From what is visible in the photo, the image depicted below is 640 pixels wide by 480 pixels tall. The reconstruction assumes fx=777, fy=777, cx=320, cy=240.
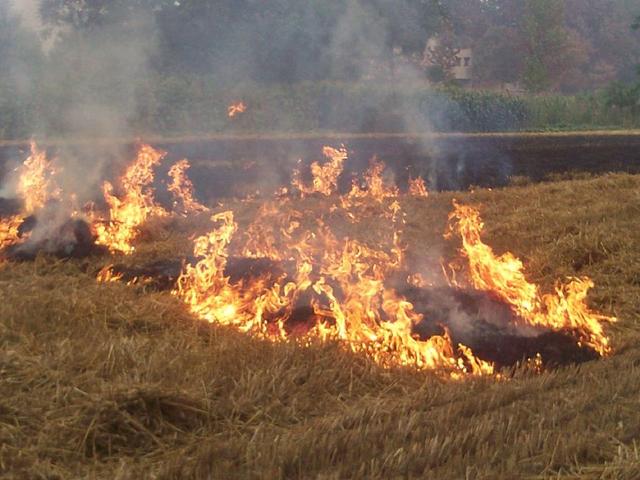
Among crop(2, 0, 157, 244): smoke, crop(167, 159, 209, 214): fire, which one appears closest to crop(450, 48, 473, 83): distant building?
crop(2, 0, 157, 244): smoke

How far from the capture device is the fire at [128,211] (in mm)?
9039

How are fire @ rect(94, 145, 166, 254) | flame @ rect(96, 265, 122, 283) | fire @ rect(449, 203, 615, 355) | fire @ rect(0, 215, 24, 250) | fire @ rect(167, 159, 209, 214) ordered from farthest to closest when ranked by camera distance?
fire @ rect(167, 159, 209, 214) < fire @ rect(94, 145, 166, 254) < fire @ rect(0, 215, 24, 250) < flame @ rect(96, 265, 122, 283) < fire @ rect(449, 203, 615, 355)

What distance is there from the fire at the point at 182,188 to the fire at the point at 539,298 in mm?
6075

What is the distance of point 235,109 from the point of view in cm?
1792

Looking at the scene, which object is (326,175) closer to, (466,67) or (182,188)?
(182,188)

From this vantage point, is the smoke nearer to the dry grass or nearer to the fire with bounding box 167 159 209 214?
the fire with bounding box 167 159 209 214

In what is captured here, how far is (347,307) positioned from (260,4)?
12995 mm

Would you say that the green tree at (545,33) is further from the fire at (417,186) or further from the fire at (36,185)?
the fire at (36,185)

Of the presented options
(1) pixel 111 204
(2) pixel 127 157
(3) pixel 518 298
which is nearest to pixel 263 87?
(2) pixel 127 157

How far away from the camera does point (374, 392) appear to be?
4809mm

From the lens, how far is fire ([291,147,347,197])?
14.8 m

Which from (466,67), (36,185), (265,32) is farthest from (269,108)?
(466,67)

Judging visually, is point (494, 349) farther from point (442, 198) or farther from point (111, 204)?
point (442, 198)

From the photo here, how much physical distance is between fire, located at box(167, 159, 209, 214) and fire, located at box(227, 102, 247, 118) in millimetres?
3181
